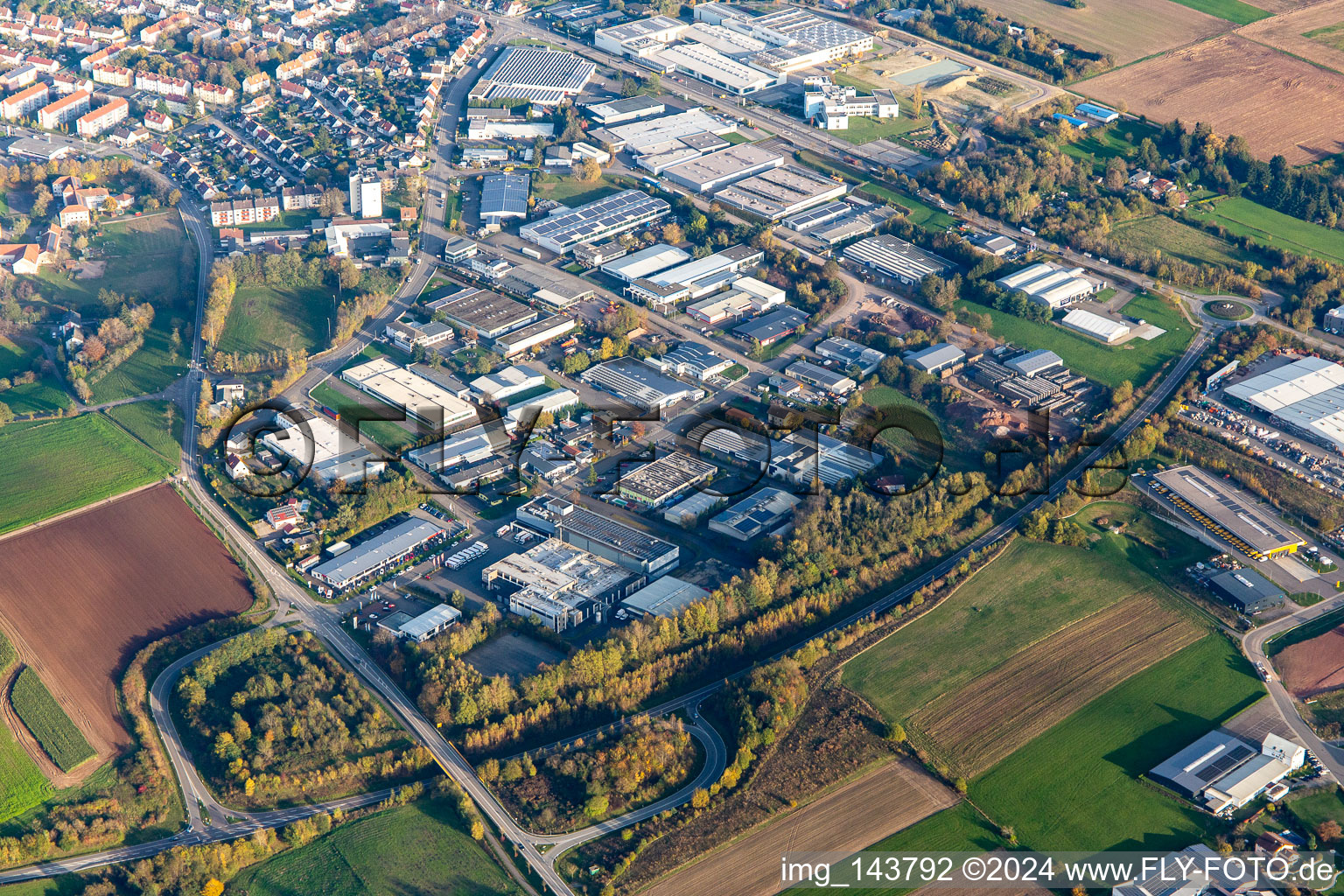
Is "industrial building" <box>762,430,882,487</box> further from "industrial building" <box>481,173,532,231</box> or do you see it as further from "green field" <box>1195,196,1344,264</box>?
"green field" <box>1195,196,1344,264</box>

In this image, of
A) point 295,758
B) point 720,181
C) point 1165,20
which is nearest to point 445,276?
point 720,181

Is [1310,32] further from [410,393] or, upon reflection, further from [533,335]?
[410,393]

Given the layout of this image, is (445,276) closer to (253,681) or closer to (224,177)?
(224,177)

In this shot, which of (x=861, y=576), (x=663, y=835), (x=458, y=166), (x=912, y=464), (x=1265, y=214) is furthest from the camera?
(x=458, y=166)

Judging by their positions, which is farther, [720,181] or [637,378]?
[720,181]

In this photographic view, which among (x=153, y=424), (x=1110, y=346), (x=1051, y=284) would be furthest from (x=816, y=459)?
(x=153, y=424)
